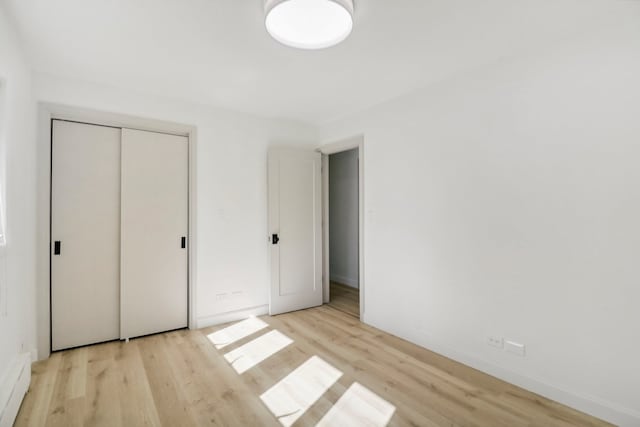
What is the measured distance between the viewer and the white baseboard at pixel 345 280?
5561 millimetres

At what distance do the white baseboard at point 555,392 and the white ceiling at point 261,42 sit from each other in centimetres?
242

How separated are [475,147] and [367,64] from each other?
45.1 inches

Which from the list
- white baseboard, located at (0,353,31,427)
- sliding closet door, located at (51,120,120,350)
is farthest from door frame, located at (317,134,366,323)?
white baseboard, located at (0,353,31,427)

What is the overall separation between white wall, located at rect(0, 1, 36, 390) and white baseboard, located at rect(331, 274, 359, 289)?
4.22m

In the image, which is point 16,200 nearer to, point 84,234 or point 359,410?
point 84,234

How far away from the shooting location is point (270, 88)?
3.07m

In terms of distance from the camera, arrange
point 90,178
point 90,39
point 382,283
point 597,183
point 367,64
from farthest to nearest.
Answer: point 382,283
point 90,178
point 367,64
point 90,39
point 597,183

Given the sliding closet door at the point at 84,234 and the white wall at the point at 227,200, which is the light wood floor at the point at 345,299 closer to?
the white wall at the point at 227,200

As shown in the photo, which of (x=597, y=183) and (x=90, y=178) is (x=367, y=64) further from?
(x=90, y=178)

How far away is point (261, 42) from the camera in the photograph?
223cm

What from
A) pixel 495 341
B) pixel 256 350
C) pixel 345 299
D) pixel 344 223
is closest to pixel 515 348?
pixel 495 341

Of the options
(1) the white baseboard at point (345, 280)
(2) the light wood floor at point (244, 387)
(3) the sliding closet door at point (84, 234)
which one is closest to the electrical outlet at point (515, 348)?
(2) the light wood floor at point (244, 387)

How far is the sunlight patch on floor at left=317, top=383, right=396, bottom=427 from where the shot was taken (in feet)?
6.34

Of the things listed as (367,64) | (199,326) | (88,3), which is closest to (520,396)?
(367,64)
